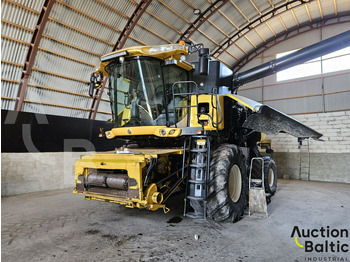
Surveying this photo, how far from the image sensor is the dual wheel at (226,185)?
402cm

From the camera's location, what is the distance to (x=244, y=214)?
4.88 m

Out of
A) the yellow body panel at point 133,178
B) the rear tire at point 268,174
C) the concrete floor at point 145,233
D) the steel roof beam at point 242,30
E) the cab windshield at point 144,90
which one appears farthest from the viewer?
the steel roof beam at point 242,30

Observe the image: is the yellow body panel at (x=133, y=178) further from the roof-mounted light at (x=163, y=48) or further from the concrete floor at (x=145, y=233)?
the roof-mounted light at (x=163, y=48)

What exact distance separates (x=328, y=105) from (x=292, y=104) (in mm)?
1792

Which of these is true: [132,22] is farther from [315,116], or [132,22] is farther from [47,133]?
[315,116]

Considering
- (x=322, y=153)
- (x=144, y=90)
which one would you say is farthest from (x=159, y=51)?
(x=322, y=153)

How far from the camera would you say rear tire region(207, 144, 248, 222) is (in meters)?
4.02

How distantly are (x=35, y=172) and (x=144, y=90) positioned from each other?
551 centimetres

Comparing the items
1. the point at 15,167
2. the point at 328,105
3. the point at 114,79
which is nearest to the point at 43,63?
the point at 15,167

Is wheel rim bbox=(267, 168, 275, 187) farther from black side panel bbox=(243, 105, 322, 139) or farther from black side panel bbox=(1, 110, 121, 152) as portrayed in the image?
black side panel bbox=(1, 110, 121, 152)

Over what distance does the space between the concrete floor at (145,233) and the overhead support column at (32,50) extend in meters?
4.45

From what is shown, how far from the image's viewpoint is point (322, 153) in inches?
462

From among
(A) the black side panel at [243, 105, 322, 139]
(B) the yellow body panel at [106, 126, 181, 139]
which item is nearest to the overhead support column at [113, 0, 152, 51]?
(B) the yellow body panel at [106, 126, 181, 139]

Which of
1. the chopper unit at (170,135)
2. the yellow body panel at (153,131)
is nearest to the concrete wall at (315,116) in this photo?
the chopper unit at (170,135)
